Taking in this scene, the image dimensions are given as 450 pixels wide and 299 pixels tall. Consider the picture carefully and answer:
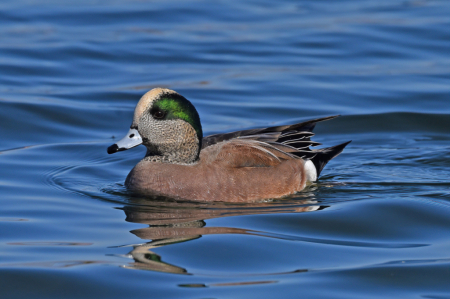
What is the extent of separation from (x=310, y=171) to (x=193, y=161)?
117cm

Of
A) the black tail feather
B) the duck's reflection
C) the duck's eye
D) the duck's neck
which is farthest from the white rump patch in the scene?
the duck's eye

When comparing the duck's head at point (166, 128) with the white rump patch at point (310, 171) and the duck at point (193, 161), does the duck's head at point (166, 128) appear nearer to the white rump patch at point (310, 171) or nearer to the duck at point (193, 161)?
the duck at point (193, 161)

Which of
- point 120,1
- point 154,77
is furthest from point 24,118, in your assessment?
point 120,1

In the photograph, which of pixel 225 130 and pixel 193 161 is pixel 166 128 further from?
pixel 225 130

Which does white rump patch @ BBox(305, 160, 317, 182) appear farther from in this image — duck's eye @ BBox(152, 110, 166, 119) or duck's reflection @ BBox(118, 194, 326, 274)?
duck's eye @ BBox(152, 110, 166, 119)

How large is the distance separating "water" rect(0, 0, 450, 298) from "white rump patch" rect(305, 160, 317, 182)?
12 centimetres

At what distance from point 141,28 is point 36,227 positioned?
9.05 meters

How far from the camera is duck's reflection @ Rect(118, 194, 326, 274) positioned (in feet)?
14.7

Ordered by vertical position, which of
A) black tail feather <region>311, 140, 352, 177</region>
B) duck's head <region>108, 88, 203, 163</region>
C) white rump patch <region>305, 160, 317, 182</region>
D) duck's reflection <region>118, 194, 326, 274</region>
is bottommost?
duck's reflection <region>118, 194, 326, 274</region>

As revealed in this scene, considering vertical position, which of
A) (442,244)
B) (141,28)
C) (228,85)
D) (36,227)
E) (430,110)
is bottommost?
(442,244)

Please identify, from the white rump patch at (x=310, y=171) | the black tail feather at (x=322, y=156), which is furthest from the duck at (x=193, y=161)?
the black tail feather at (x=322, y=156)

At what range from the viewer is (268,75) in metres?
11.1

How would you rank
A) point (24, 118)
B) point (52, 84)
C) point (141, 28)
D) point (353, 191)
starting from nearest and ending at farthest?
point (353, 191) → point (24, 118) → point (52, 84) → point (141, 28)

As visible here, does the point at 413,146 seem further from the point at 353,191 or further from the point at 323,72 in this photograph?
the point at 323,72
